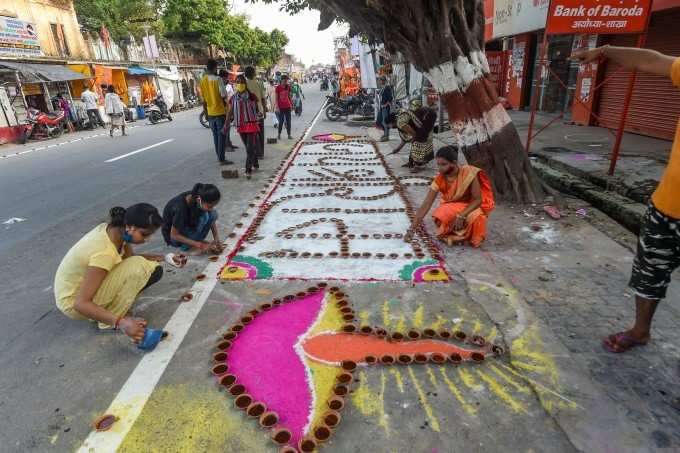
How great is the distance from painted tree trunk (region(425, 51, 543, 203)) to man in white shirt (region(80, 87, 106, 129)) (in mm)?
17540

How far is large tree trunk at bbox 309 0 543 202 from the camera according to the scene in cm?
520

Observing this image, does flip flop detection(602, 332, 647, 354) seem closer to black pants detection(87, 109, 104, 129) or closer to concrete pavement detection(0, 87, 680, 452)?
concrete pavement detection(0, 87, 680, 452)

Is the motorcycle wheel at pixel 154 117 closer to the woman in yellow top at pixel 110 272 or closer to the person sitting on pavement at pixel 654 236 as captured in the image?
the woman in yellow top at pixel 110 272

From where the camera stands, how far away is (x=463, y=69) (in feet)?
17.5

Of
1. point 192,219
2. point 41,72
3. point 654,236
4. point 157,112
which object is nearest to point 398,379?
point 654,236

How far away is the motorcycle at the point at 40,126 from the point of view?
15457 mm

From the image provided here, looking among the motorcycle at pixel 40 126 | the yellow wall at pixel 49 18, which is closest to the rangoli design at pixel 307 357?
the motorcycle at pixel 40 126

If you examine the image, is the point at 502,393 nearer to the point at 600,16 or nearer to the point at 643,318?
the point at 643,318

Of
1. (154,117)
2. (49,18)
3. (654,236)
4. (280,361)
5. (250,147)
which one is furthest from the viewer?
(49,18)

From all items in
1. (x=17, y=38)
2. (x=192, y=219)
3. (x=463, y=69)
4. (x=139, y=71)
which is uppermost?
(x=17, y=38)

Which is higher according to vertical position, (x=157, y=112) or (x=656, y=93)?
(x=656, y=93)

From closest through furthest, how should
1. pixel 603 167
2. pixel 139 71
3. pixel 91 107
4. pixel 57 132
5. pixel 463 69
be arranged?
pixel 463 69, pixel 603 167, pixel 57 132, pixel 91 107, pixel 139 71

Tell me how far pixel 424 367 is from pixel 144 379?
1.68 metres

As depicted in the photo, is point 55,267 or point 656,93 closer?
point 55,267
